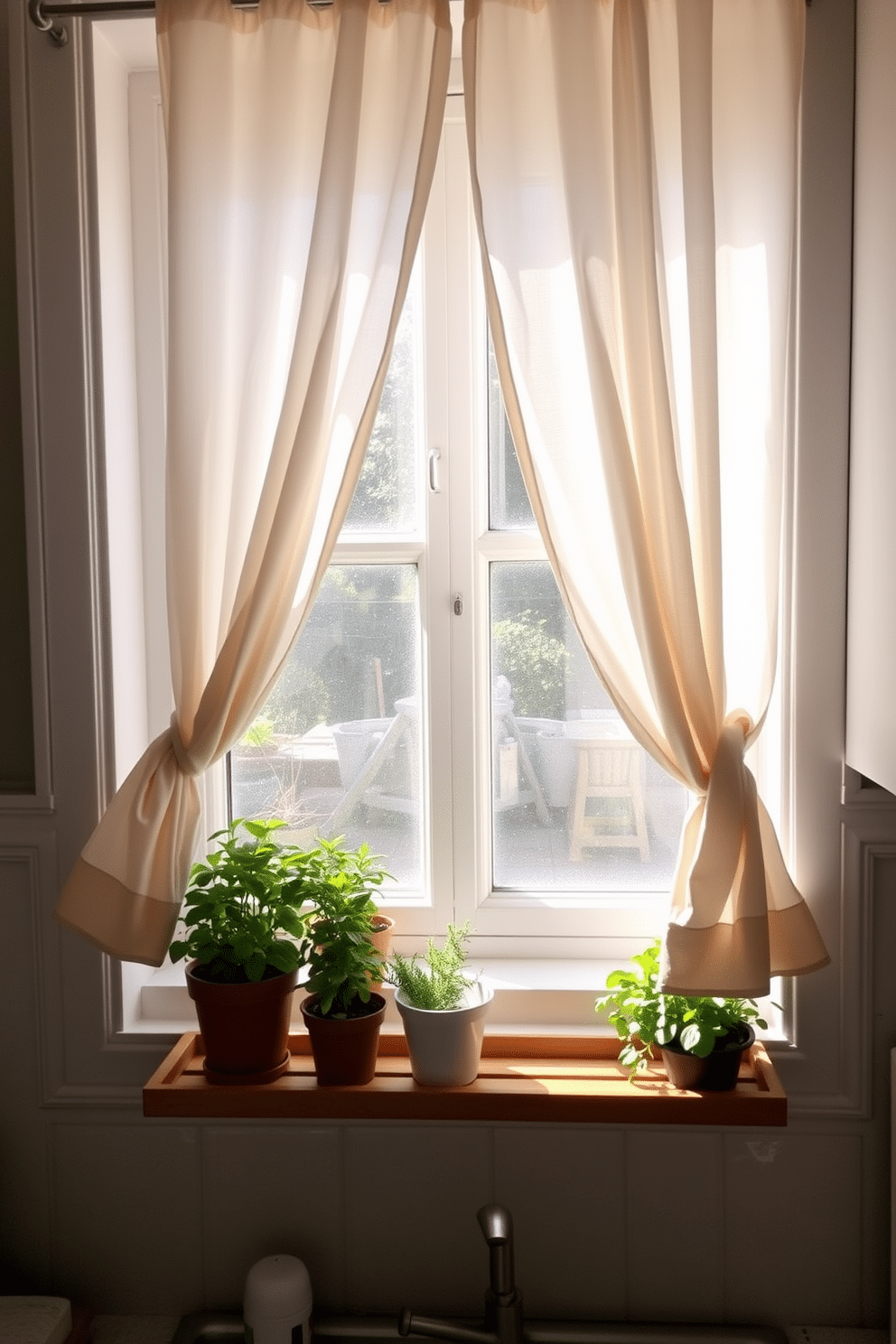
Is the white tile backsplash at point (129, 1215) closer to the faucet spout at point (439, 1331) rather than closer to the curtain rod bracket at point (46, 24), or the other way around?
the faucet spout at point (439, 1331)

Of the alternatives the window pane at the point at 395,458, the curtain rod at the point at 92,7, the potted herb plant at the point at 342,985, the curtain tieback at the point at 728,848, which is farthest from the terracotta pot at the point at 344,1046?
the curtain rod at the point at 92,7

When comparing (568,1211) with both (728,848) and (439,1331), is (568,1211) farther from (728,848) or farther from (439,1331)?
(728,848)

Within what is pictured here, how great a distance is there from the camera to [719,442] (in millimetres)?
1483

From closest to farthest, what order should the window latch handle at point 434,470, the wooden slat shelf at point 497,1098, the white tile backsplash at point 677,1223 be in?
the wooden slat shelf at point 497,1098 → the white tile backsplash at point 677,1223 → the window latch handle at point 434,470

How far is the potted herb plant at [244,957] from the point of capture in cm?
151

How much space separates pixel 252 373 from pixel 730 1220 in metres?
1.29

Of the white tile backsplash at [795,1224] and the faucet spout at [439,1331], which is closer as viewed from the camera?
the faucet spout at [439,1331]

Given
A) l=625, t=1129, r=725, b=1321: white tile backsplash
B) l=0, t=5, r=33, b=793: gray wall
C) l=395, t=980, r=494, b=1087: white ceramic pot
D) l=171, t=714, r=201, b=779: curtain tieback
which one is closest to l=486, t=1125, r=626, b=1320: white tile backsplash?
l=625, t=1129, r=725, b=1321: white tile backsplash

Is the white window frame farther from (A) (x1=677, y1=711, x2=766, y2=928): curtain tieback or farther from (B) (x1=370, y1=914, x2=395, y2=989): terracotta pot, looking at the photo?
(B) (x1=370, y1=914, x2=395, y2=989): terracotta pot

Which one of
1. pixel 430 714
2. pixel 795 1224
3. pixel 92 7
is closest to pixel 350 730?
pixel 430 714

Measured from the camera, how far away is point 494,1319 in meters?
1.43

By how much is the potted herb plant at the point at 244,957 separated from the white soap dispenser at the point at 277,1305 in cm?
24

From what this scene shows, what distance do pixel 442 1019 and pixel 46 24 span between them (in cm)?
139

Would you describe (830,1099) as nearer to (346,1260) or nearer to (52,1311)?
(346,1260)
